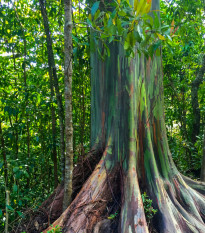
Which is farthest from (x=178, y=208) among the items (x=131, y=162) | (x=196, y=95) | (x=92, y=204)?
(x=196, y=95)

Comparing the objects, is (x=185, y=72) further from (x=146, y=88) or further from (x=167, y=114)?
(x=146, y=88)

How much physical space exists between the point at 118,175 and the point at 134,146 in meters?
0.44

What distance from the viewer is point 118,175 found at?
10.9 feet

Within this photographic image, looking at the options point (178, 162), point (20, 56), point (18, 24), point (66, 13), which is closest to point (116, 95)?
point (66, 13)

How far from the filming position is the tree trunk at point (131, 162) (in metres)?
2.92

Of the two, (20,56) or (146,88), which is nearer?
(146,88)

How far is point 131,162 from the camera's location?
128 inches

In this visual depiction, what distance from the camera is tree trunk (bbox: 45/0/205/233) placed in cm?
292

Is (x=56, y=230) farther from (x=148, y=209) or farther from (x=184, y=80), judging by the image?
(x=184, y=80)

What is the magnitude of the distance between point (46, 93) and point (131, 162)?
7.30 feet

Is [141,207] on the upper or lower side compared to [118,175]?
lower

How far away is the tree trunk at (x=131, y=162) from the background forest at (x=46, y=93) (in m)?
0.46

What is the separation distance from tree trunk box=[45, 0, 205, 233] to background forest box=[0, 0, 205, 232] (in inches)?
18.2

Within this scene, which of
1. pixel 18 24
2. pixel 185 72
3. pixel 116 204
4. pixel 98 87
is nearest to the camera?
pixel 116 204
